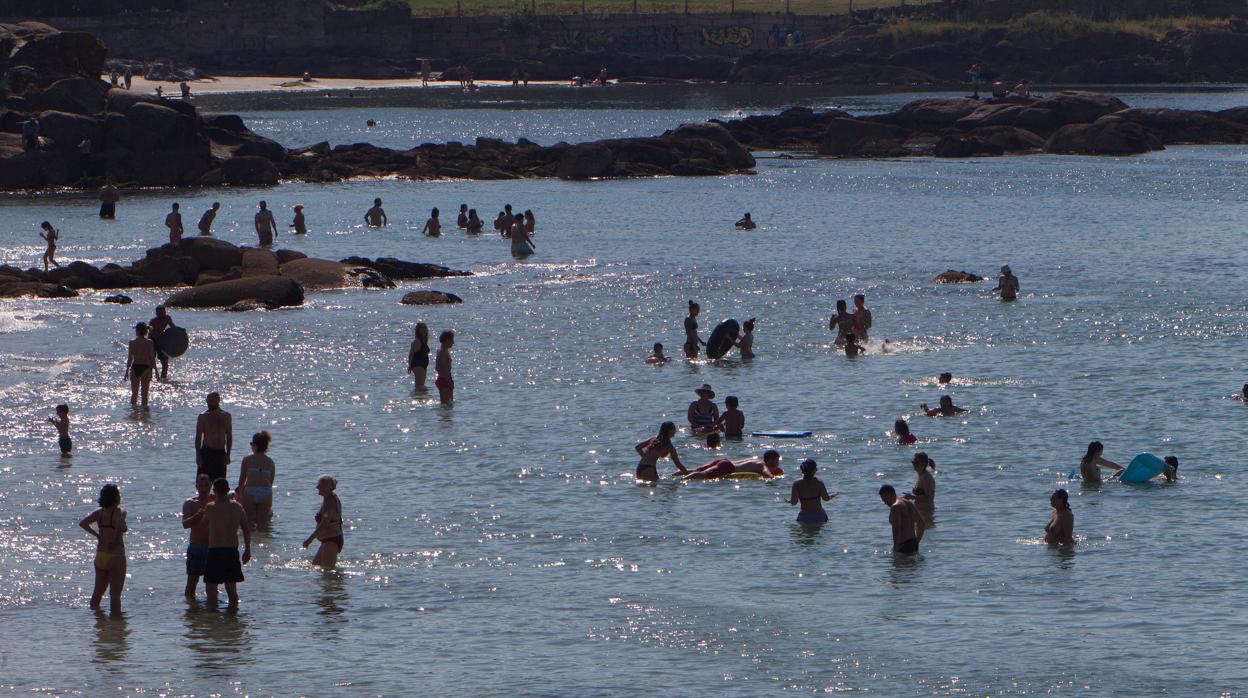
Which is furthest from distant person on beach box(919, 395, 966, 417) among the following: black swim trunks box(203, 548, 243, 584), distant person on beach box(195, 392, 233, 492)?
black swim trunks box(203, 548, 243, 584)

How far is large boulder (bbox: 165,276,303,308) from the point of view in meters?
40.1

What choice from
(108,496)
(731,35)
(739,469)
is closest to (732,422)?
(739,469)

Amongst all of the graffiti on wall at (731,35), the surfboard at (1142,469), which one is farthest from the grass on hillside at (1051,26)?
the surfboard at (1142,469)

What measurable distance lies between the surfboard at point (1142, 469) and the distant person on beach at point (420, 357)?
13311 mm

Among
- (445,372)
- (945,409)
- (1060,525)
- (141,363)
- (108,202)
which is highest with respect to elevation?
(108,202)

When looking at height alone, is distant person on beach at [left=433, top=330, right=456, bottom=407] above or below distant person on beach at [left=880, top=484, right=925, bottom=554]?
above

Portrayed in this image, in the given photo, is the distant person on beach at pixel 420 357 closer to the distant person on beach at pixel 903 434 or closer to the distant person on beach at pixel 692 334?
the distant person on beach at pixel 692 334

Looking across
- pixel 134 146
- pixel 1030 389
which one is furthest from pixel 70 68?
pixel 1030 389

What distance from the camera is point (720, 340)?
114 ft

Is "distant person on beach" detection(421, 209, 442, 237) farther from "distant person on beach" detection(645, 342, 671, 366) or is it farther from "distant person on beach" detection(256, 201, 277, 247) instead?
"distant person on beach" detection(645, 342, 671, 366)

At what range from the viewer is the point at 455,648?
17.9 m

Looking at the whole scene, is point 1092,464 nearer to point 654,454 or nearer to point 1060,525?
point 1060,525

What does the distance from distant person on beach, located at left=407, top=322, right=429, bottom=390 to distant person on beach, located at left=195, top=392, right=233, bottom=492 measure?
8.34 m

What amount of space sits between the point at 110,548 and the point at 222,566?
50.3 inches
